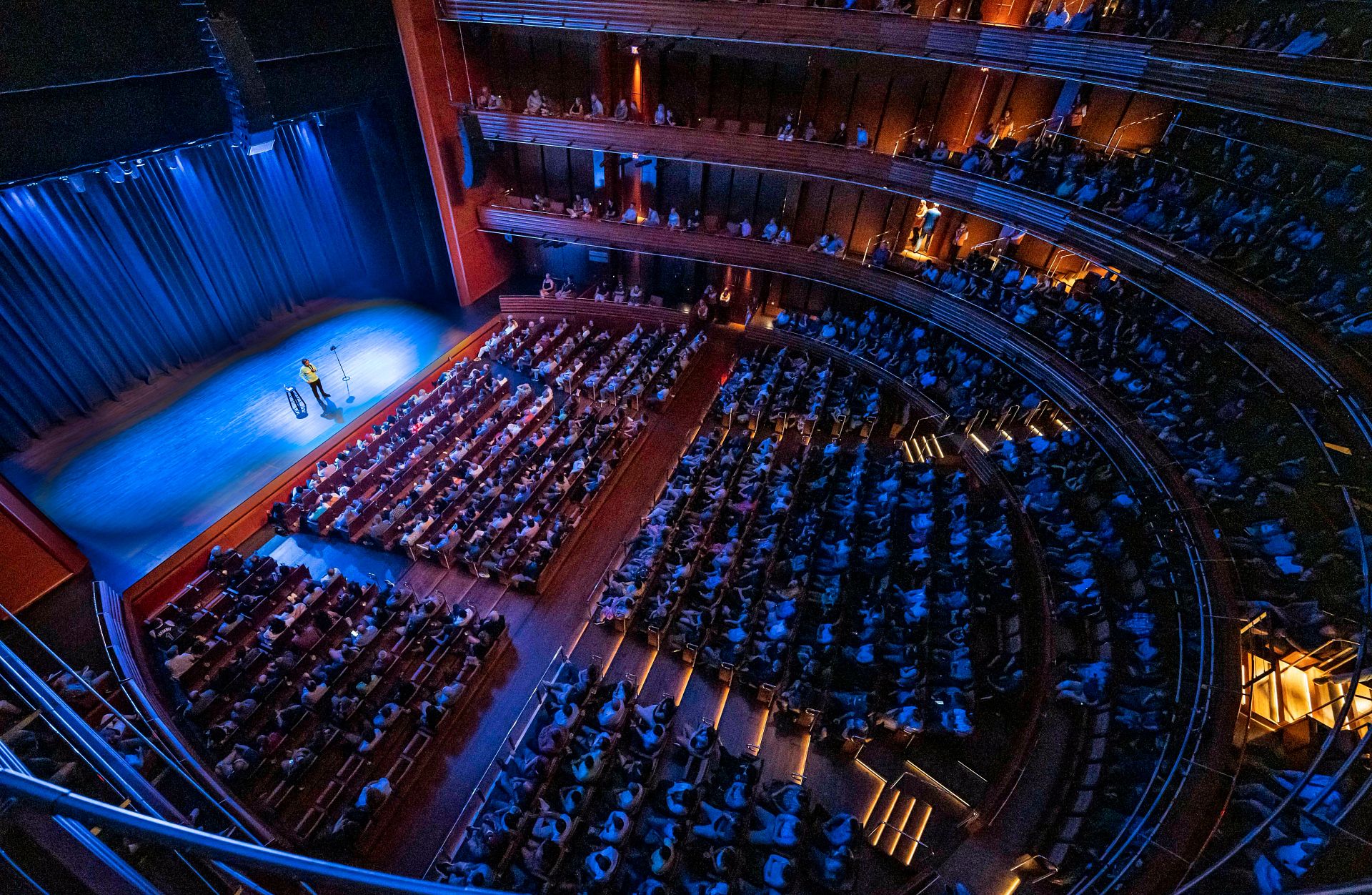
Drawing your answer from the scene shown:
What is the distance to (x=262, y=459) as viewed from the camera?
36.5ft

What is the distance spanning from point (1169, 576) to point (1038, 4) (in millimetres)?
10745

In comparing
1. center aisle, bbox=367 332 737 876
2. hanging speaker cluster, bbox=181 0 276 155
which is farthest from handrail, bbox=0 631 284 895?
hanging speaker cluster, bbox=181 0 276 155

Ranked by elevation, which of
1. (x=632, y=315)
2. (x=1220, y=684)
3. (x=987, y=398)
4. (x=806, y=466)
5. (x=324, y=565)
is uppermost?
(x=632, y=315)

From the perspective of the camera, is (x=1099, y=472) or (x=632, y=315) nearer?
(x=1099, y=472)

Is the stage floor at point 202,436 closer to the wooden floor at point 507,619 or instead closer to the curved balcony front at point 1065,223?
the wooden floor at point 507,619

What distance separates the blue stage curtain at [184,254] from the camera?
10609 mm

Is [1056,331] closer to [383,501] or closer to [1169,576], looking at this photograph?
[1169,576]

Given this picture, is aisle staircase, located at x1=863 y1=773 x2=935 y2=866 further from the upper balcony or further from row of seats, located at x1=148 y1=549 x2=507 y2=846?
the upper balcony

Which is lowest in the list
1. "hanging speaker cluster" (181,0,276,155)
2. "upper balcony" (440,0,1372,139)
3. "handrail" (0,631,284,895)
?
"handrail" (0,631,284,895)

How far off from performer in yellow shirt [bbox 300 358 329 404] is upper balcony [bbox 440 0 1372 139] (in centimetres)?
856

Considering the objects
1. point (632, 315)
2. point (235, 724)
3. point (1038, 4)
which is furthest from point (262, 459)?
point (1038, 4)

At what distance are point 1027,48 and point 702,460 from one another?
28.8 ft

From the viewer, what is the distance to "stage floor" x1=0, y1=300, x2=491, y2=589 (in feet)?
31.5

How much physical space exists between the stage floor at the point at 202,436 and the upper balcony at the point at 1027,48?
787 centimetres
